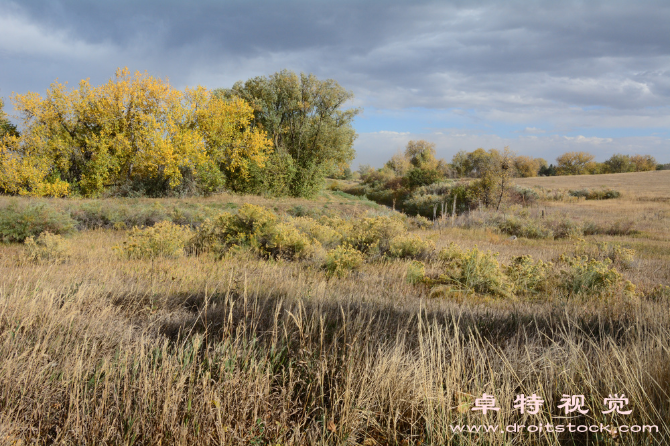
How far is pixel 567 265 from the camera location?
7836mm

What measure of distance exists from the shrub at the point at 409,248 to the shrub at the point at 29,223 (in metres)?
8.56

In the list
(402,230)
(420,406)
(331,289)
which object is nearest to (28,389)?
(420,406)

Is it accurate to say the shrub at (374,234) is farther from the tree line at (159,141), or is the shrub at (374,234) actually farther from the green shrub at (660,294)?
the tree line at (159,141)

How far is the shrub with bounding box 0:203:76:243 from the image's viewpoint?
8.59 m

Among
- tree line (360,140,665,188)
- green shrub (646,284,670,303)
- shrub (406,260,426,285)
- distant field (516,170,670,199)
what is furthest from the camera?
tree line (360,140,665,188)

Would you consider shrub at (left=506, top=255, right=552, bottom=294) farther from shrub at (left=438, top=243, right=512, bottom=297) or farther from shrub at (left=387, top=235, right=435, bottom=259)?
shrub at (left=387, top=235, right=435, bottom=259)

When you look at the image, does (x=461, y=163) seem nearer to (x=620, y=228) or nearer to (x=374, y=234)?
(x=620, y=228)

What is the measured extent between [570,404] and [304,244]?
5.73 metres

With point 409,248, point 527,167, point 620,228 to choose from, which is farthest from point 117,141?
point 527,167

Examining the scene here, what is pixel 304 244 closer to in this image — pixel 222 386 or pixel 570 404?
pixel 222 386

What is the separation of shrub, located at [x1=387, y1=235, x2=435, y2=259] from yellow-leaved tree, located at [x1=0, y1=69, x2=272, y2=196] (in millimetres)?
17049

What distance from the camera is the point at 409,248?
8.26 meters

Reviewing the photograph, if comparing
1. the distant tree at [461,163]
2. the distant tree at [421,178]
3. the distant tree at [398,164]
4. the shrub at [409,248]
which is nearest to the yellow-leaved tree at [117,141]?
the shrub at [409,248]

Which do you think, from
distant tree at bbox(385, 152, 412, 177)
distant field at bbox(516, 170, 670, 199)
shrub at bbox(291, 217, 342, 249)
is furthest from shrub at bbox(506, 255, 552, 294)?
distant tree at bbox(385, 152, 412, 177)
